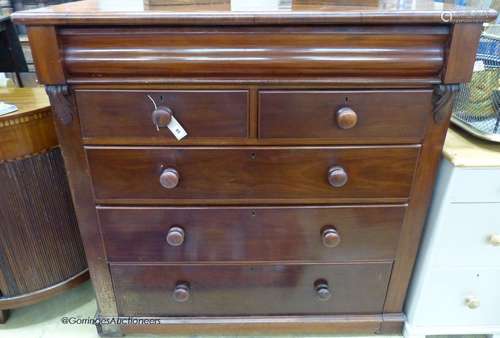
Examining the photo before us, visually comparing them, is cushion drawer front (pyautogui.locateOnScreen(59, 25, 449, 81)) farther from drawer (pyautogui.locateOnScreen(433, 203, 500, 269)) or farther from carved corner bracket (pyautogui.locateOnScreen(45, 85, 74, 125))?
drawer (pyautogui.locateOnScreen(433, 203, 500, 269))

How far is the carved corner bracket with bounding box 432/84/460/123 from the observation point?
77 centimetres

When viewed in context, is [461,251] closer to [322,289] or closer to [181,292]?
[322,289]

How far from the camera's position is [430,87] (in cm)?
78

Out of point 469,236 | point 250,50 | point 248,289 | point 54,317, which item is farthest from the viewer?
point 54,317

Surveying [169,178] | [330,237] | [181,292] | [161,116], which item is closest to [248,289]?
[181,292]

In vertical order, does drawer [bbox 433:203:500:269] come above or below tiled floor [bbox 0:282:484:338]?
above

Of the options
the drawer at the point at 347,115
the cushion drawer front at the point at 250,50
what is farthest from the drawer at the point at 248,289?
the cushion drawer front at the point at 250,50

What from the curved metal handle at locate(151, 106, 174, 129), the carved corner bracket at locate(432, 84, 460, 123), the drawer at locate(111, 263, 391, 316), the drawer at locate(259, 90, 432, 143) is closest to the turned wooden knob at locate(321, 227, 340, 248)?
the drawer at locate(111, 263, 391, 316)

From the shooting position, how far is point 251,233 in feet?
3.09

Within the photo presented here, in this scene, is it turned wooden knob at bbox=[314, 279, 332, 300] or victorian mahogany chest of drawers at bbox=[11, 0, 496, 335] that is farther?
turned wooden knob at bbox=[314, 279, 332, 300]

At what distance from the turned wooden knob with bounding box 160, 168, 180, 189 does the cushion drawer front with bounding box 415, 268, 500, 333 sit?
28.8 inches

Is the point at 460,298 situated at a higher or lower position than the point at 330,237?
lower

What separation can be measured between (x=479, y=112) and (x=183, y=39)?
0.78 meters

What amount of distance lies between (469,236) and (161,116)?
83 centimetres
